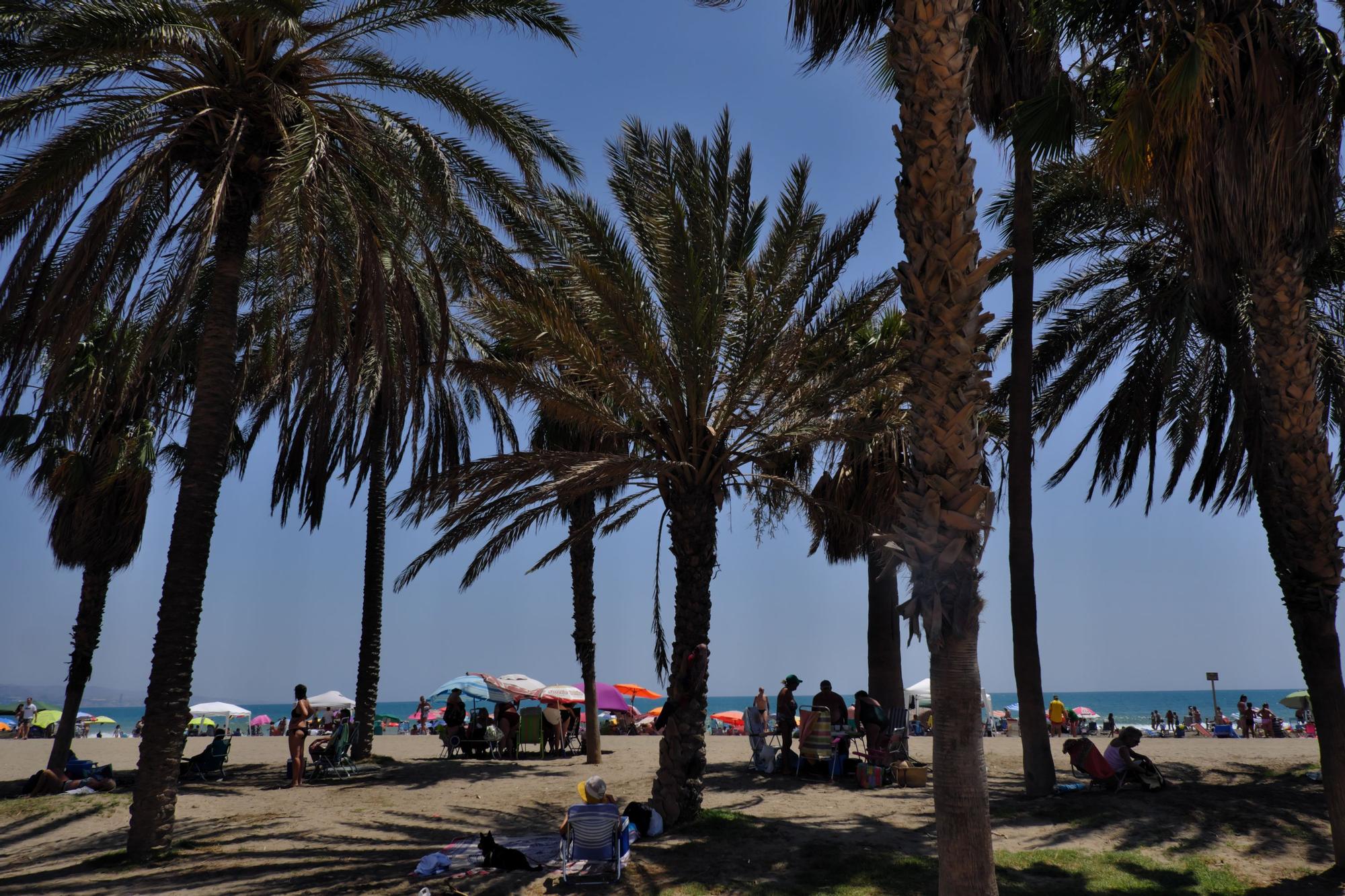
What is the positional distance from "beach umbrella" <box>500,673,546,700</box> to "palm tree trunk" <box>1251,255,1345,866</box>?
19.4m

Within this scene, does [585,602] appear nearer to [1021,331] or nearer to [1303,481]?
[1021,331]

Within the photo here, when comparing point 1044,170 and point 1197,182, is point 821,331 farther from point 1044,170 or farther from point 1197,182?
point 1044,170

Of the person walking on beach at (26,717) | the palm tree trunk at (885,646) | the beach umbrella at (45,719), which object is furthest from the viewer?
the beach umbrella at (45,719)

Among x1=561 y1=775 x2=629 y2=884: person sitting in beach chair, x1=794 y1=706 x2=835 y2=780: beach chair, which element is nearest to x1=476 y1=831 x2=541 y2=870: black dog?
x1=561 y1=775 x2=629 y2=884: person sitting in beach chair

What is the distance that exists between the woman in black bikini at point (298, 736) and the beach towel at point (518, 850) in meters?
5.16

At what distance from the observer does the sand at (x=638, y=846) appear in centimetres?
941

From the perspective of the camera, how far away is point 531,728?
21219 mm

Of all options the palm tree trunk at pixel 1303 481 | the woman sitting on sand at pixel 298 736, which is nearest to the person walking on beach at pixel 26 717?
A: the woman sitting on sand at pixel 298 736

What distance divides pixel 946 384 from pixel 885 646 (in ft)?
41.4

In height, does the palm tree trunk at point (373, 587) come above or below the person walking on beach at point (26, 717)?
above

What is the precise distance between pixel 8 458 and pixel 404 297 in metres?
12.4

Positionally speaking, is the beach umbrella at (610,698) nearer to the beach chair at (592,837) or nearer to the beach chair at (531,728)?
the beach chair at (531,728)

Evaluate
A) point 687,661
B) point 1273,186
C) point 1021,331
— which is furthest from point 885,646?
point 1273,186

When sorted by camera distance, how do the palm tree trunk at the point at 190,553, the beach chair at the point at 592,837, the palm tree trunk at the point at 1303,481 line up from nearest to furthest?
the beach chair at the point at 592,837 → the palm tree trunk at the point at 1303,481 → the palm tree trunk at the point at 190,553
